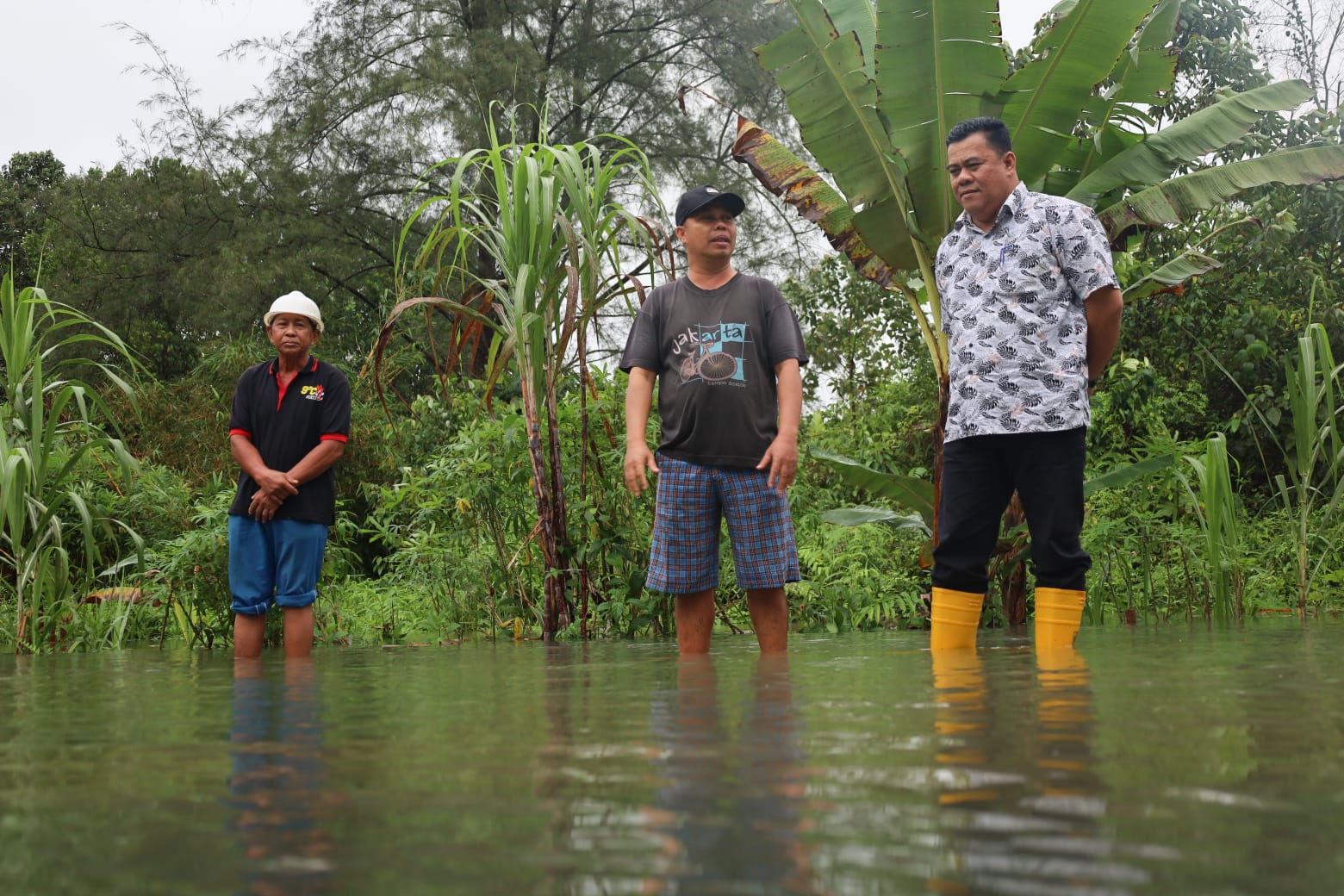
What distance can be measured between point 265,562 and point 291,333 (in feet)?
2.91

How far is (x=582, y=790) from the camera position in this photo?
133cm

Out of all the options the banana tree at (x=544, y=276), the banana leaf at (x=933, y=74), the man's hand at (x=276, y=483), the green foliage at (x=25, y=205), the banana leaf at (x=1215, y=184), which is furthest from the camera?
the green foliage at (x=25, y=205)

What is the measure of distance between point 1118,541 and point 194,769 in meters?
6.68

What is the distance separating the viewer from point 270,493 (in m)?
4.82

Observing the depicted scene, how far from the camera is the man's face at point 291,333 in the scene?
502 cm

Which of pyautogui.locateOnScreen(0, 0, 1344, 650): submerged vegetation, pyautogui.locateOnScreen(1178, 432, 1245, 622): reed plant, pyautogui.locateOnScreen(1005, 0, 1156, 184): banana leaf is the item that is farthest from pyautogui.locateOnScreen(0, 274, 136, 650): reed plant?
pyautogui.locateOnScreen(1178, 432, 1245, 622): reed plant

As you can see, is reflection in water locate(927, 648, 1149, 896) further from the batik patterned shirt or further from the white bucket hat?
the white bucket hat

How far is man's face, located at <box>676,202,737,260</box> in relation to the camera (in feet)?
14.1

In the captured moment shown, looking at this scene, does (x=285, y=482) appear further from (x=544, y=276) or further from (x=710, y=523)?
(x=710, y=523)

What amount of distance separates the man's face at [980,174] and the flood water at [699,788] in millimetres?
1665

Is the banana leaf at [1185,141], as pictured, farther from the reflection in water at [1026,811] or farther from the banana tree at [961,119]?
the reflection in water at [1026,811]

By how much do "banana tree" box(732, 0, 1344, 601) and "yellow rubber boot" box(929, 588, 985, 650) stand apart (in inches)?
87.7

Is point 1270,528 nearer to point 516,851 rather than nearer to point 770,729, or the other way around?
point 770,729

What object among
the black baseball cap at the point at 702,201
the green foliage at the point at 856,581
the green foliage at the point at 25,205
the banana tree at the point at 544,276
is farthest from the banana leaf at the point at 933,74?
the green foliage at the point at 25,205
